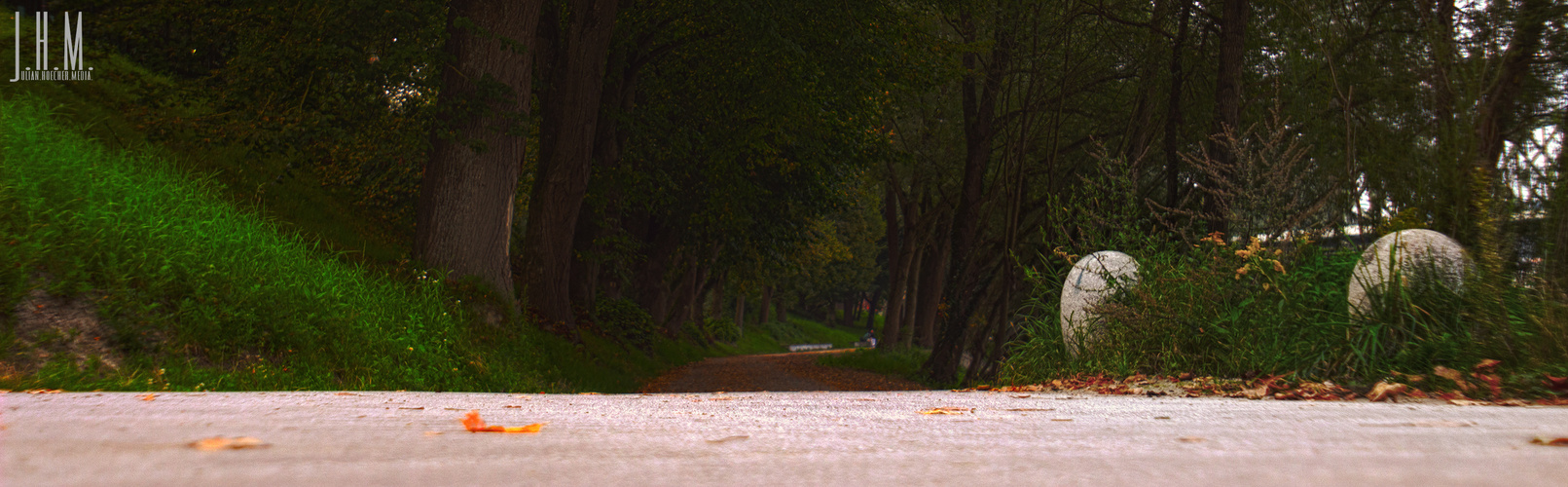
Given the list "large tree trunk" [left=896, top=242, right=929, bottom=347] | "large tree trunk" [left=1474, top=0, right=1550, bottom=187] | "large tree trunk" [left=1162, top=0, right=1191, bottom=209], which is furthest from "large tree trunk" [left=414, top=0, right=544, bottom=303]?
"large tree trunk" [left=896, top=242, right=929, bottom=347]

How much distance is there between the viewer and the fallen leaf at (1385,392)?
5445 mm

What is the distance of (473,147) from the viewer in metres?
10.7

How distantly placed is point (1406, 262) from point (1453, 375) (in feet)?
3.12

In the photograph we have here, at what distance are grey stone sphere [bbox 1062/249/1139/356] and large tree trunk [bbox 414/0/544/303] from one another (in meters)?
6.53

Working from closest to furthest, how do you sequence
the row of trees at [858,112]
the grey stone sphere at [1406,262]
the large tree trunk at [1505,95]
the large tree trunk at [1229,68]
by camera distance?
the grey stone sphere at [1406,262] < the large tree trunk at [1505,95] < the row of trees at [858,112] < the large tree trunk at [1229,68]

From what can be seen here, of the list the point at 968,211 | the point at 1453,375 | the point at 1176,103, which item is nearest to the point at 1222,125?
the point at 1176,103

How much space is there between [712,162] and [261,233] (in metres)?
8.75

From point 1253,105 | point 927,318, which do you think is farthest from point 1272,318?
point 927,318

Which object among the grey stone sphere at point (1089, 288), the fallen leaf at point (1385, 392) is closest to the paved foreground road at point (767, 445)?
the fallen leaf at point (1385, 392)

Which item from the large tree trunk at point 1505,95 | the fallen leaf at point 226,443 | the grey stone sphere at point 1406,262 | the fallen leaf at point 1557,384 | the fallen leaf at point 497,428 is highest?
the large tree trunk at point 1505,95

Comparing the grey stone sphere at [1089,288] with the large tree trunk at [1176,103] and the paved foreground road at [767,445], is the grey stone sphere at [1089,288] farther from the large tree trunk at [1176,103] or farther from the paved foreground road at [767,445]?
the large tree trunk at [1176,103]

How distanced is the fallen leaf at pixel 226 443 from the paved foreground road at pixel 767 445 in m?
0.06

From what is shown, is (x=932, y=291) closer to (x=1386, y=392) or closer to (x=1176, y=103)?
(x=1176, y=103)

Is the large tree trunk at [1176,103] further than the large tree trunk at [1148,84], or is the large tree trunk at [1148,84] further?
the large tree trunk at [1148,84]
